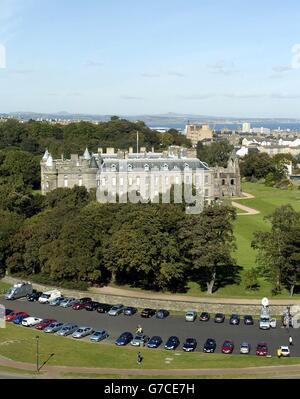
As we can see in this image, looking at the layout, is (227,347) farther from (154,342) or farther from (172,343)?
(154,342)

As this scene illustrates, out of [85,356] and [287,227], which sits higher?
[287,227]

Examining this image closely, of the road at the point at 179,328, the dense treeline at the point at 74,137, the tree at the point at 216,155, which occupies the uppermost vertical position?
the dense treeline at the point at 74,137

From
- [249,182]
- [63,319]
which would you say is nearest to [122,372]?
[63,319]

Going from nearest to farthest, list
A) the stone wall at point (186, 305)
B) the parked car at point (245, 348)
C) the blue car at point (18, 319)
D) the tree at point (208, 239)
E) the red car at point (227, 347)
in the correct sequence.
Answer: the parked car at point (245, 348) → the red car at point (227, 347) → the blue car at point (18, 319) → the stone wall at point (186, 305) → the tree at point (208, 239)

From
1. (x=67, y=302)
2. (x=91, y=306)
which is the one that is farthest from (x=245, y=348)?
(x=67, y=302)

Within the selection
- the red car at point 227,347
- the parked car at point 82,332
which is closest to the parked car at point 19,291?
the parked car at point 82,332

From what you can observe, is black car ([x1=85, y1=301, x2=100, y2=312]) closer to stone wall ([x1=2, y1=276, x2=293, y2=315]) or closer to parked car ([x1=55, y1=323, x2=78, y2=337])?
stone wall ([x1=2, y1=276, x2=293, y2=315])

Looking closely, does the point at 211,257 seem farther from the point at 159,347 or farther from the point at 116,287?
the point at 159,347

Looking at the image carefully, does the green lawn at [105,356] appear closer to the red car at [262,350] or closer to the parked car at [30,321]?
the red car at [262,350]
